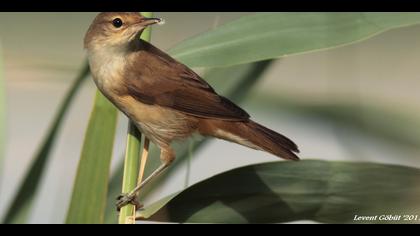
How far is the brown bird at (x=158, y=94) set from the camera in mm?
1053

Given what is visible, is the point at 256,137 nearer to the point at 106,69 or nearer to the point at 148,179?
the point at 148,179

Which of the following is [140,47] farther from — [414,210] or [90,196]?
[414,210]

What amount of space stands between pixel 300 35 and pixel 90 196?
50cm

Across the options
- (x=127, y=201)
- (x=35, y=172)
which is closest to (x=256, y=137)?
(x=127, y=201)

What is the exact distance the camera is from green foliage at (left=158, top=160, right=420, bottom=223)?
2.80ft

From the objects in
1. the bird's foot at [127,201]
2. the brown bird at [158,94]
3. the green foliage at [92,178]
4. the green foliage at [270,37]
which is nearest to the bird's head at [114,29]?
the brown bird at [158,94]

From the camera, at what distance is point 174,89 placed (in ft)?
3.69

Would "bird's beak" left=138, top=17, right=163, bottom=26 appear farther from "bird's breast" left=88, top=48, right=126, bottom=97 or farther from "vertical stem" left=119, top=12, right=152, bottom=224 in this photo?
"bird's breast" left=88, top=48, right=126, bottom=97

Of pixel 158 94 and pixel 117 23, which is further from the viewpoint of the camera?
pixel 158 94

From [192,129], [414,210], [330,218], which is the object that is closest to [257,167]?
[330,218]

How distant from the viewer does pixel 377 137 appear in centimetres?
108

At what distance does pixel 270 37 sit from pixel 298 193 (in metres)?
0.30

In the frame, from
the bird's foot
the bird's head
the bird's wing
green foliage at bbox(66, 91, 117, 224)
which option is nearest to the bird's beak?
the bird's head

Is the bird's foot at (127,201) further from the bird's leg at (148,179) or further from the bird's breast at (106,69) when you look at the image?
the bird's breast at (106,69)
